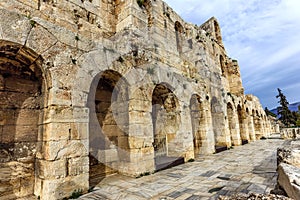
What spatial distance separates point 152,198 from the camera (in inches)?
130

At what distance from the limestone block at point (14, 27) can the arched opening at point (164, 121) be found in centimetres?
435

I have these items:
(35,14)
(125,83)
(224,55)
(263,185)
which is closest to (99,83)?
(125,83)

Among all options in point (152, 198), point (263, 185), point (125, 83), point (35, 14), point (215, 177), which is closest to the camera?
point (152, 198)

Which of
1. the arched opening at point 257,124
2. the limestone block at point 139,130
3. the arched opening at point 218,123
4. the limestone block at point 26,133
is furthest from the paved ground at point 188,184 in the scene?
the arched opening at point 257,124

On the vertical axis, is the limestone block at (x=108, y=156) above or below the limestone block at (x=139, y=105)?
below

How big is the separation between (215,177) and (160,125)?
3297 mm

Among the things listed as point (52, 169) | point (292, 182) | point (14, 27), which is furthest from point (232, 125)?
point (14, 27)

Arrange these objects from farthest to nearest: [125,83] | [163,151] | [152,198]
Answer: [163,151] < [125,83] < [152,198]

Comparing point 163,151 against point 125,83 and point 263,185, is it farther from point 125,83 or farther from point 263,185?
point 263,185

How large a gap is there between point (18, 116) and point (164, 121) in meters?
4.96

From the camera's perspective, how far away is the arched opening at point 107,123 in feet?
16.6

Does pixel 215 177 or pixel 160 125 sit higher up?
pixel 160 125

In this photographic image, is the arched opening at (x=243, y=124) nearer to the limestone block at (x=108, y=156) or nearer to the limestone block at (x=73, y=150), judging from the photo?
the limestone block at (x=108, y=156)

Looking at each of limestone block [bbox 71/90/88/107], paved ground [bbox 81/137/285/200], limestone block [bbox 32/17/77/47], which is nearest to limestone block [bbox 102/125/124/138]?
paved ground [bbox 81/137/285/200]
